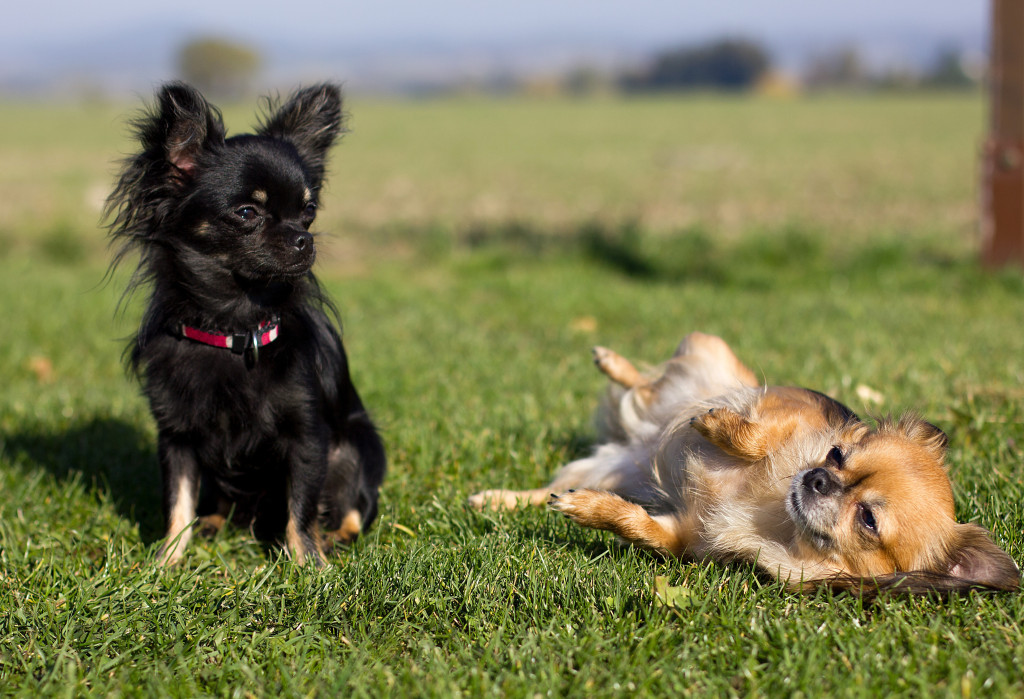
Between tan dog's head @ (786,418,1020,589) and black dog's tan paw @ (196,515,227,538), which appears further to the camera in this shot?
black dog's tan paw @ (196,515,227,538)

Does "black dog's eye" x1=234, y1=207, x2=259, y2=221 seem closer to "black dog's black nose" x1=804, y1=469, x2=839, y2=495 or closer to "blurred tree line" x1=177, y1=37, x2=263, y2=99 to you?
"black dog's black nose" x1=804, y1=469, x2=839, y2=495

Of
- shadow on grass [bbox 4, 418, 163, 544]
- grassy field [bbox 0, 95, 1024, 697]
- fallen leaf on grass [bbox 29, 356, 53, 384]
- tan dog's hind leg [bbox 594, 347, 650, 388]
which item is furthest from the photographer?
fallen leaf on grass [bbox 29, 356, 53, 384]

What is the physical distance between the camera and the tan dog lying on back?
2.67m

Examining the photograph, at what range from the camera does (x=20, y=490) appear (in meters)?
3.65

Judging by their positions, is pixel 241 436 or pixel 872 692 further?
pixel 241 436

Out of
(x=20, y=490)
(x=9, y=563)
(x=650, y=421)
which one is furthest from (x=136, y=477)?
(x=650, y=421)

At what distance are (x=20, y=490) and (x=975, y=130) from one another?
40.0 m

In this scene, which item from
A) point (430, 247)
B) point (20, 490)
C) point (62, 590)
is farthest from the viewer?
point (430, 247)

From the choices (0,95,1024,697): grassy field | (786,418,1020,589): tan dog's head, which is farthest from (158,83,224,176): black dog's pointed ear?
(786,418,1020,589): tan dog's head

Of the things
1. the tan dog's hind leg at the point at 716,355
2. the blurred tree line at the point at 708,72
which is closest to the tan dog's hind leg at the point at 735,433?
the tan dog's hind leg at the point at 716,355

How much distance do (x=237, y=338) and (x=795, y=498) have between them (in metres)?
2.07

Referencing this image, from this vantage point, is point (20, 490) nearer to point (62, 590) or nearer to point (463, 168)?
point (62, 590)

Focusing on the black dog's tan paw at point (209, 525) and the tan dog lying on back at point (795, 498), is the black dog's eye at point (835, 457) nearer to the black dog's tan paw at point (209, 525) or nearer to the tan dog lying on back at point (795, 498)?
the tan dog lying on back at point (795, 498)

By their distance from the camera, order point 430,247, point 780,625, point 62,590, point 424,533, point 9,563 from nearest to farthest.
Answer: point 780,625, point 62,590, point 9,563, point 424,533, point 430,247
